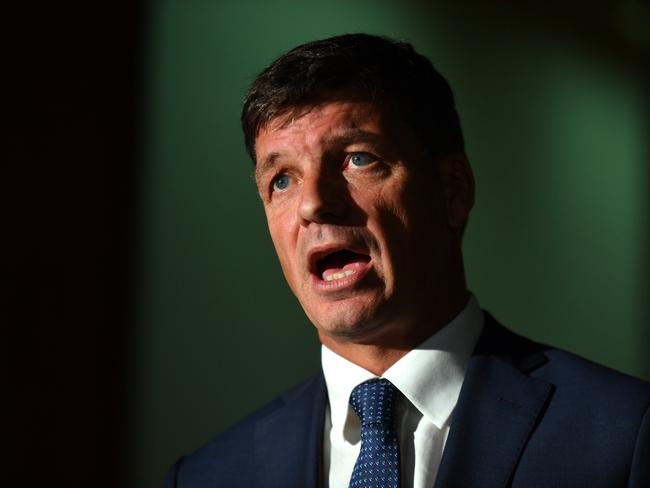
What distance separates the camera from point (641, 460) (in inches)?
52.7

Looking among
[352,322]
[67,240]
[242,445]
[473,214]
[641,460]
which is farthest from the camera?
[473,214]

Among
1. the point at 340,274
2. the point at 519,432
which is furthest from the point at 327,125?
the point at 519,432

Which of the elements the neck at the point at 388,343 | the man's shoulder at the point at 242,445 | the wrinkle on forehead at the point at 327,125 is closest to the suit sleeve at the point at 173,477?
the man's shoulder at the point at 242,445

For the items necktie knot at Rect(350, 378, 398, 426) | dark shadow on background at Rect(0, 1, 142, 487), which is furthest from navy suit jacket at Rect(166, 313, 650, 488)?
dark shadow on background at Rect(0, 1, 142, 487)

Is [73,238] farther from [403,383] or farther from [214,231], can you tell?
[403,383]

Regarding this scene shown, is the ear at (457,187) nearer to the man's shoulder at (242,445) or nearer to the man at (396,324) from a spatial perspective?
the man at (396,324)

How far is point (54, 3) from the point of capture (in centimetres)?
226

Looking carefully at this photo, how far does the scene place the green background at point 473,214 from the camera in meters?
2.29

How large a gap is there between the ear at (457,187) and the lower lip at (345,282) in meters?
0.22

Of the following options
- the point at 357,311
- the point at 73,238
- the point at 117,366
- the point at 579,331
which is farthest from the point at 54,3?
the point at 579,331

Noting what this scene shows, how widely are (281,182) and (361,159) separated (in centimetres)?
15

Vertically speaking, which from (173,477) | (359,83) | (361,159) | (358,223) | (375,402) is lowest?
(173,477)

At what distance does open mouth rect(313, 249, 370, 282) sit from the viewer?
1.46 m

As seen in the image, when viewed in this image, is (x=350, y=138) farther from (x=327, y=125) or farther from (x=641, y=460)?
(x=641, y=460)
